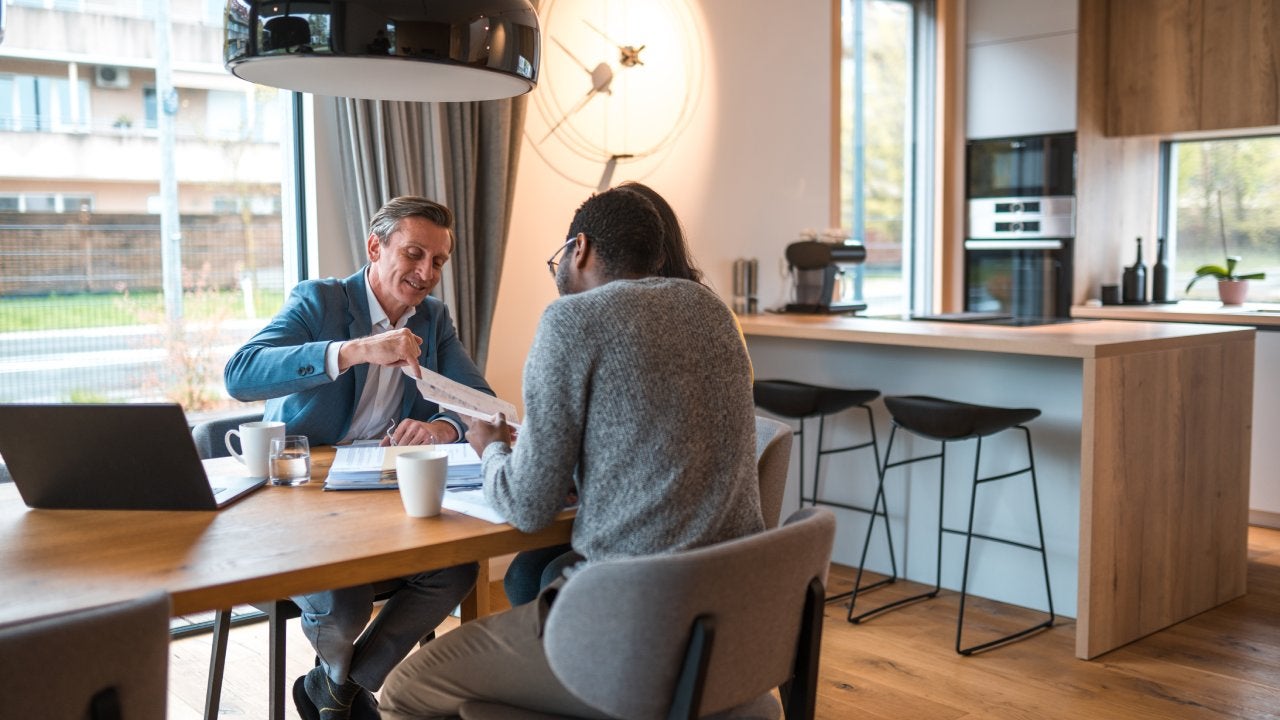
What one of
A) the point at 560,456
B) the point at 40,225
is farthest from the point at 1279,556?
the point at 40,225

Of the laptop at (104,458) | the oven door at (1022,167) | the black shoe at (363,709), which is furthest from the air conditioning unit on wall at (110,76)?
the oven door at (1022,167)

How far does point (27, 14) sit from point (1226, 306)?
15.2 ft

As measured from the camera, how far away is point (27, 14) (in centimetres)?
308

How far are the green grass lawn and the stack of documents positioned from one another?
4.52 ft

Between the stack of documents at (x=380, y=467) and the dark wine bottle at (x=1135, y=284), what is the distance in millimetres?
3991

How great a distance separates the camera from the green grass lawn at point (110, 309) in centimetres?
315

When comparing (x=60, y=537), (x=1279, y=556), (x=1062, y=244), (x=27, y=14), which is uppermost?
(x=27, y=14)

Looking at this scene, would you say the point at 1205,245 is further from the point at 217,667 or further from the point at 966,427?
the point at 217,667

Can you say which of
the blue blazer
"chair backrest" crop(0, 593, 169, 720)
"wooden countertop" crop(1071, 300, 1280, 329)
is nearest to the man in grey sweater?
"chair backrest" crop(0, 593, 169, 720)

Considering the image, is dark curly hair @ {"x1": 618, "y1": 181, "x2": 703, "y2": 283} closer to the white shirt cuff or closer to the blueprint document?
the blueprint document

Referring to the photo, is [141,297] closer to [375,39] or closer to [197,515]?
[197,515]

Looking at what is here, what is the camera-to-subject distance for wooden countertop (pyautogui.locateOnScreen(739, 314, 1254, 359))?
129 inches

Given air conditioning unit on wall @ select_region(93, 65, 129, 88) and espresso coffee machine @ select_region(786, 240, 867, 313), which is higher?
air conditioning unit on wall @ select_region(93, 65, 129, 88)

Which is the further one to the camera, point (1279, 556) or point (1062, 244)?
point (1062, 244)
